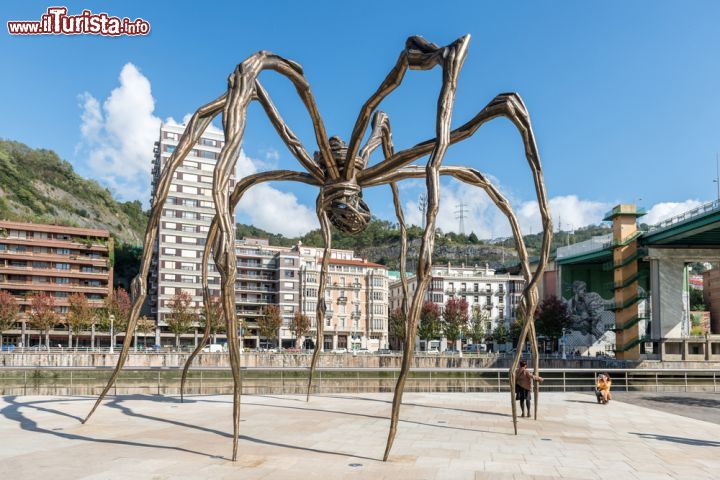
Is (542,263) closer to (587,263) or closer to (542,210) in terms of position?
(542,210)

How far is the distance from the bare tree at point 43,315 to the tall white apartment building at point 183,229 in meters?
13.0

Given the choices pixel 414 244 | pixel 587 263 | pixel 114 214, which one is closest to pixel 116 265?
pixel 114 214

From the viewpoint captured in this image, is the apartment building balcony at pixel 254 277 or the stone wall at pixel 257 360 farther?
the apartment building balcony at pixel 254 277

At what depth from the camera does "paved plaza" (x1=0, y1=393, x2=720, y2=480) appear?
9062 mm

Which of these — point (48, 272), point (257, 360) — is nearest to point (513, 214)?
point (257, 360)

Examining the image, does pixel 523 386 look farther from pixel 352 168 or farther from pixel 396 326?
pixel 396 326

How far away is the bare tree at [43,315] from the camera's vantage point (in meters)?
65.6

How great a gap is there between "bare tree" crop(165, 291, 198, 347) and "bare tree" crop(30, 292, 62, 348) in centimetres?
1227

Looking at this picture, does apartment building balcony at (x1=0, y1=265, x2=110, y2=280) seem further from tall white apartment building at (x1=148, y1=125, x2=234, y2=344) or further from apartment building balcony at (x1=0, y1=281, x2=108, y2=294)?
tall white apartment building at (x1=148, y1=125, x2=234, y2=344)

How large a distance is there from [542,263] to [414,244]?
16371cm

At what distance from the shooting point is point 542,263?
1102 cm

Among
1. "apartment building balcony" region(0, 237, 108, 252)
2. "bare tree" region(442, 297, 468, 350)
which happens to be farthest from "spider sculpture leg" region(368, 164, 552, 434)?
"apartment building balcony" region(0, 237, 108, 252)

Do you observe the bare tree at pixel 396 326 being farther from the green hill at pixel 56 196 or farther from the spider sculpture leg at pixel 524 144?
the spider sculpture leg at pixel 524 144

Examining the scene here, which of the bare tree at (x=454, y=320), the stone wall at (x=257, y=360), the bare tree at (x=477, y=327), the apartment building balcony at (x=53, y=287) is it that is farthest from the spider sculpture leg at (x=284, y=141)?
the bare tree at (x=477, y=327)
